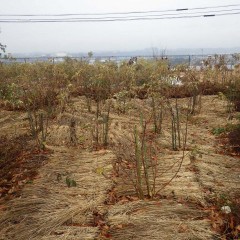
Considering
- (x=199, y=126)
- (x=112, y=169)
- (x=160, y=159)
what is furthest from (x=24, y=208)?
(x=199, y=126)

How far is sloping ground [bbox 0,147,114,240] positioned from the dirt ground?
0.01 metres

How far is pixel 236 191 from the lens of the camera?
4.05 m

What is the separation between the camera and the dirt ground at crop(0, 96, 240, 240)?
3.33 meters

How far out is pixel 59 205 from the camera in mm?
3836

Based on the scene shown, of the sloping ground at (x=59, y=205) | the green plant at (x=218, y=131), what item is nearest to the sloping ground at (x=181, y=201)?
the sloping ground at (x=59, y=205)

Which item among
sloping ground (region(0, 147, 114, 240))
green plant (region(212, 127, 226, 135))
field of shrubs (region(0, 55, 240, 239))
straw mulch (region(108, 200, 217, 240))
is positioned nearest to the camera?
straw mulch (region(108, 200, 217, 240))

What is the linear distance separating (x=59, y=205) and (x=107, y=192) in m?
0.66

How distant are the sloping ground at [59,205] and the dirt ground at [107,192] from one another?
0.01 meters

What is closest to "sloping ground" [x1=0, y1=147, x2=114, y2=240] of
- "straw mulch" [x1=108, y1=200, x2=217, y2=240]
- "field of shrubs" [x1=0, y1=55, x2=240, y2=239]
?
"field of shrubs" [x1=0, y1=55, x2=240, y2=239]

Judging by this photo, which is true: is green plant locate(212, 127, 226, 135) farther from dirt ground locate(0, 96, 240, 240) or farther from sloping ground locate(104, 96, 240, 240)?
sloping ground locate(104, 96, 240, 240)

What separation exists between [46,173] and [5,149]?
37.6 inches

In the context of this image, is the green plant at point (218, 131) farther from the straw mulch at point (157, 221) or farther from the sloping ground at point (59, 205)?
the straw mulch at point (157, 221)

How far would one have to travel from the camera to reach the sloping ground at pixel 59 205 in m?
3.32

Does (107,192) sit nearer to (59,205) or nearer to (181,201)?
(59,205)
